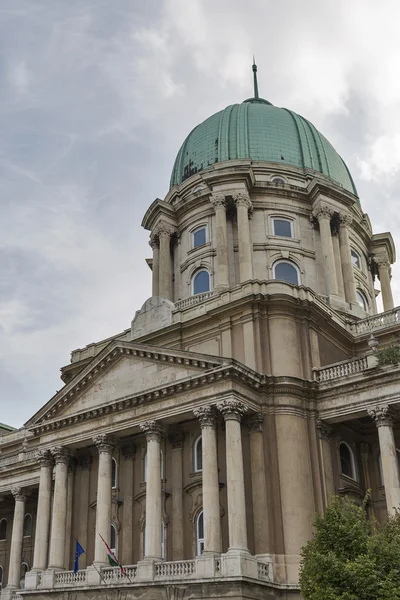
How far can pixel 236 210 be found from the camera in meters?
49.1

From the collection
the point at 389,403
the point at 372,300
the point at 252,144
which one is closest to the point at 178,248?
the point at 252,144

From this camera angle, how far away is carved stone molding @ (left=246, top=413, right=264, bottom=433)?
3328 cm

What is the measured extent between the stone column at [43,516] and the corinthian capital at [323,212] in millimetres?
24291

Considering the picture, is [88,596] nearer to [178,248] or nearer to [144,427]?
[144,427]

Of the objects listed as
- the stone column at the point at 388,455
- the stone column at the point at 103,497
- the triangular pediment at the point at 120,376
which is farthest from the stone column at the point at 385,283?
the stone column at the point at 103,497

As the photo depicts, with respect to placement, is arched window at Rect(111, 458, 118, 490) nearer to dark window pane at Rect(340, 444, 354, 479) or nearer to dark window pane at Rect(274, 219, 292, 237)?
dark window pane at Rect(340, 444, 354, 479)

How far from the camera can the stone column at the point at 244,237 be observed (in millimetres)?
45594

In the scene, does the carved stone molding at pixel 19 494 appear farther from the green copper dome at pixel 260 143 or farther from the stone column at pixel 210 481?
the green copper dome at pixel 260 143

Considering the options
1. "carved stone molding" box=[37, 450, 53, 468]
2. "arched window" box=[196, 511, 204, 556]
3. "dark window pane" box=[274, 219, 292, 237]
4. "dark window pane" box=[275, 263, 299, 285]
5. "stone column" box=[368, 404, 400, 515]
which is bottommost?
"arched window" box=[196, 511, 204, 556]

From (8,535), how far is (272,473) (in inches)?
1011

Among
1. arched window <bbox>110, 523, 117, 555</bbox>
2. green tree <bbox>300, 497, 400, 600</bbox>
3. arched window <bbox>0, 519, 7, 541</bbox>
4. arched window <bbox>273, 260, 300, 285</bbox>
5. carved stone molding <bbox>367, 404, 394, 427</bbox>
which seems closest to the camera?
green tree <bbox>300, 497, 400, 600</bbox>

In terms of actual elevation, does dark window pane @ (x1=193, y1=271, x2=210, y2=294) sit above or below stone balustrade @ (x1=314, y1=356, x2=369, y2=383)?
above

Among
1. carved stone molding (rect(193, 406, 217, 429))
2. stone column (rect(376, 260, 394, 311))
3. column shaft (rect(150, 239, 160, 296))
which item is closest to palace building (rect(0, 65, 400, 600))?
carved stone molding (rect(193, 406, 217, 429))

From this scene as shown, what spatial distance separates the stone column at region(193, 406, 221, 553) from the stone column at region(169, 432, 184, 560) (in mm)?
4306
